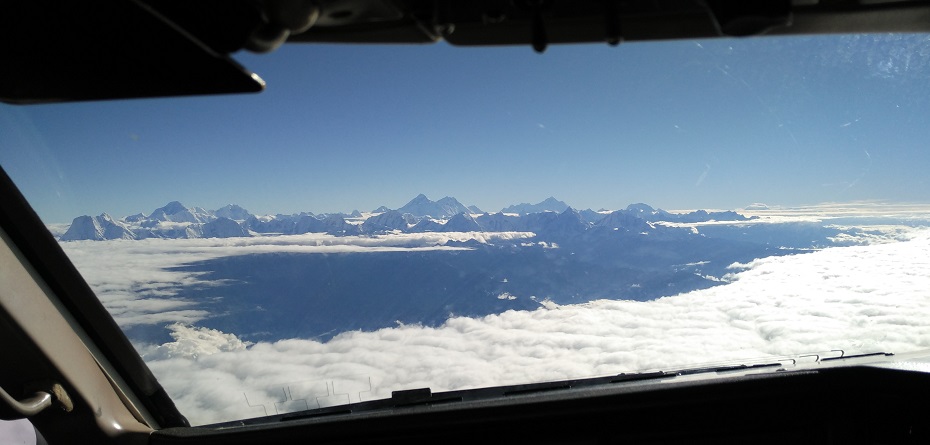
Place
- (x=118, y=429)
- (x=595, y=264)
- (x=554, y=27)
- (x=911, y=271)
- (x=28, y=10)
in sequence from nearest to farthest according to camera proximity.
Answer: (x=28, y=10)
(x=554, y=27)
(x=118, y=429)
(x=911, y=271)
(x=595, y=264)

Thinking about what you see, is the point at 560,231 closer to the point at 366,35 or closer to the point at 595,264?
the point at 595,264

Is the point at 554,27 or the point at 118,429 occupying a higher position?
the point at 554,27

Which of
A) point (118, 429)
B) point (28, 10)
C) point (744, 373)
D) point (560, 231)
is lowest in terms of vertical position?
point (118, 429)

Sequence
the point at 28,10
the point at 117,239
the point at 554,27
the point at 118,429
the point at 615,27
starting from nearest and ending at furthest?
the point at 28,10, the point at 615,27, the point at 554,27, the point at 118,429, the point at 117,239

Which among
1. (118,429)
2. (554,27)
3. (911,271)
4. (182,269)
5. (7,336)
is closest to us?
(554,27)

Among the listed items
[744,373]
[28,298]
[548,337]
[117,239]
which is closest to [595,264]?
[548,337]

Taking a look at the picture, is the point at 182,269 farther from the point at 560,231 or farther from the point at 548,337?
the point at 560,231

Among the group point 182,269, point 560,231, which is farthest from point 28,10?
point 560,231

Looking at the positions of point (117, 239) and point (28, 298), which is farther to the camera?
point (117, 239)

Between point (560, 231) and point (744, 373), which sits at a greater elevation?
point (560, 231)

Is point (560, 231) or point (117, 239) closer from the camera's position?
point (117, 239)
